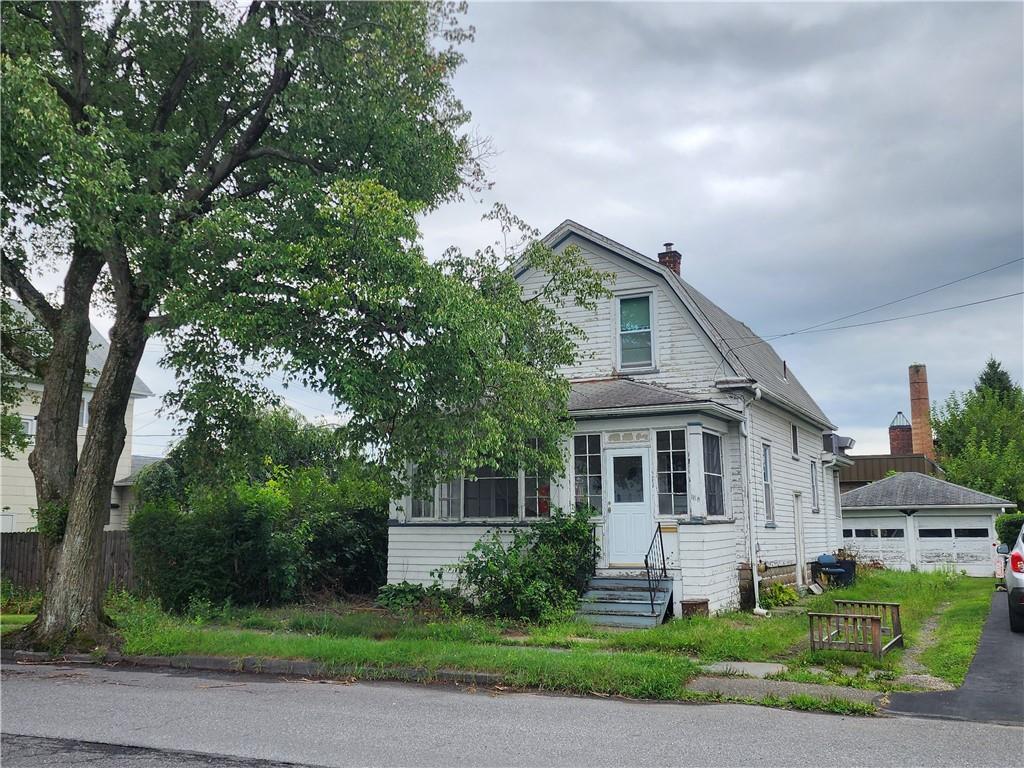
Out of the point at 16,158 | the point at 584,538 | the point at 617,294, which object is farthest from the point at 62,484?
the point at 617,294

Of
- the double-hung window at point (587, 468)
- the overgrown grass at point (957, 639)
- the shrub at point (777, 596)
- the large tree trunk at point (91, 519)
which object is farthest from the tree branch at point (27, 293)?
the shrub at point (777, 596)

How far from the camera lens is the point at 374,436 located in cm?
1259

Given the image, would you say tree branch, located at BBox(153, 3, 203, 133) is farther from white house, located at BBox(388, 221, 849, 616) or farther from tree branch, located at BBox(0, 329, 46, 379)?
white house, located at BBox(388, 221, 849, 616)

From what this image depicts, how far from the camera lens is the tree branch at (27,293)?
1320cm

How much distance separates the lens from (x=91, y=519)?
12766 mm

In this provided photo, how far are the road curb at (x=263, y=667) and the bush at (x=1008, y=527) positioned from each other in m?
24.8

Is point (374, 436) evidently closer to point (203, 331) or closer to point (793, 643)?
point (203, 331)

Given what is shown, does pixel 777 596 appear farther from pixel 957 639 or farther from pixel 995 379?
pixel 995 379

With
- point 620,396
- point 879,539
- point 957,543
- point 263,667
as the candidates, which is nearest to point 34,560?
point 263,667

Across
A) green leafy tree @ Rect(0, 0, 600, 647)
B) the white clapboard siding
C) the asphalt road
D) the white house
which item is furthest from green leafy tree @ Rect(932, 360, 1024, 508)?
the asphalt road

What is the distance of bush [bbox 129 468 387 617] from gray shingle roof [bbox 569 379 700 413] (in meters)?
6.08

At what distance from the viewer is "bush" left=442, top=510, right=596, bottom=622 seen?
46.2 ft

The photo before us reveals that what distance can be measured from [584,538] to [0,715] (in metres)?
9.45

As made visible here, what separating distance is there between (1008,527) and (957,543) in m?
1.90
